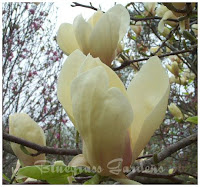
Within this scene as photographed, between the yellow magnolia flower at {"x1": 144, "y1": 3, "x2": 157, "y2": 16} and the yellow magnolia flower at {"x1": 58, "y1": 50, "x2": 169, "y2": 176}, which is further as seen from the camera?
the yellow magnolia flower at {"x1": 144, "y1": 3, "x2": 157, "y2": 16}

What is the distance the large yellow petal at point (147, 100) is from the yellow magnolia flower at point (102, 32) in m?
0.20

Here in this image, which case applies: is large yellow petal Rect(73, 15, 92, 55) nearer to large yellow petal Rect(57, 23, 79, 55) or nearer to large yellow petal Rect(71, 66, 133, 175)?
large yellow petal Rect(57, 23, 79, 55)

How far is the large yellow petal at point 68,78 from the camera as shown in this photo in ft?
1.32

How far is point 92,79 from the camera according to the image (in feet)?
1.16

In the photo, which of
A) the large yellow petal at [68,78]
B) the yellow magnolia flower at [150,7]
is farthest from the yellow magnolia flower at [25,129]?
the yellow magnolia flower at [150,7]

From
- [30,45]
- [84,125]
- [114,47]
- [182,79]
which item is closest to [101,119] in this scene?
[84,125]

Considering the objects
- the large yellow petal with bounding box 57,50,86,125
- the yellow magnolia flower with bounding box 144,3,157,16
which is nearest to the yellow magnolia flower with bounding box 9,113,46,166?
the large yellow petal with bounding box 57,50,86,125

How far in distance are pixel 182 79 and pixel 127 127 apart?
6.73ft

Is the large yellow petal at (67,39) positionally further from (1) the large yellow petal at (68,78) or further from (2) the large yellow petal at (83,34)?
(1) the large yellow petal at (68,78)

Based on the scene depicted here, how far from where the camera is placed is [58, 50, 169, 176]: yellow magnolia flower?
358 millimetres

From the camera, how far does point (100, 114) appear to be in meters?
0.36

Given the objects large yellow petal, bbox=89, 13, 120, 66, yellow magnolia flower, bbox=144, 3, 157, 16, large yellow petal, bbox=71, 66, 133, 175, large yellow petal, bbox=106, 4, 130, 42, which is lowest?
large yellow petal, bbox=71, 66, 133, 175

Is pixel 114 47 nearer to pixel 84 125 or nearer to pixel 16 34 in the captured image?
pixel 84 125

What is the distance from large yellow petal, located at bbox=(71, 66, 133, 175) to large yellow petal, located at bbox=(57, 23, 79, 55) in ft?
0.93
